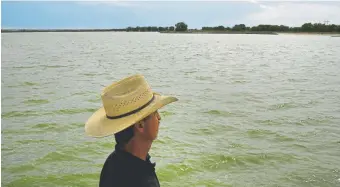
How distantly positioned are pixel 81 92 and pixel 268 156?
9.49 metres

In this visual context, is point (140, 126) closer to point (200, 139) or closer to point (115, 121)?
point (115, 121)

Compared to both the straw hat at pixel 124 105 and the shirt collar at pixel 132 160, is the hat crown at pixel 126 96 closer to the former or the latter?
the straw hat at pixel 124 105

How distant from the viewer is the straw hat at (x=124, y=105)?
258cm

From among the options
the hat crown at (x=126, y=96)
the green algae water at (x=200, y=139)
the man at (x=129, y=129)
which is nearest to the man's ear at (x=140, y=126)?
the man at (x=129, y=129)

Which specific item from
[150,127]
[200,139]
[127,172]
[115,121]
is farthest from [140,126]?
[200,139]

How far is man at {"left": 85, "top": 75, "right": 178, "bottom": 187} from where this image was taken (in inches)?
95.3

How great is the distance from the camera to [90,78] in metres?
21.5

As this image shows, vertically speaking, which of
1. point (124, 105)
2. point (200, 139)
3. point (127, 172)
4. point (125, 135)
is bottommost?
point (200, 139)

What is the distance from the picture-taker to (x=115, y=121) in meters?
2.63

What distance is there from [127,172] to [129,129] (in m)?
0.32

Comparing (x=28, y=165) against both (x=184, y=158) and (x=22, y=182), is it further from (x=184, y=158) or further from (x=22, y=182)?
(x=184, y=158)

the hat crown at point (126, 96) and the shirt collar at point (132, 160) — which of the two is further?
the hat crown at point (126, 96)

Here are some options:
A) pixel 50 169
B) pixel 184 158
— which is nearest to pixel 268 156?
pixel 184 158

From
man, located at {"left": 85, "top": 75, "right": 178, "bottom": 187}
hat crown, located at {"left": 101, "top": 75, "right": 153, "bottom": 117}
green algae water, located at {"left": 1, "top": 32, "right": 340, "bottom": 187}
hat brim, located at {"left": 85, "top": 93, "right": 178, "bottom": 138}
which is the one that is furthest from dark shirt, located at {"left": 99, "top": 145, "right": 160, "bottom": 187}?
green algae water, located at {"left": 1, "top": 32, "right": 340, "bottom": 187}
